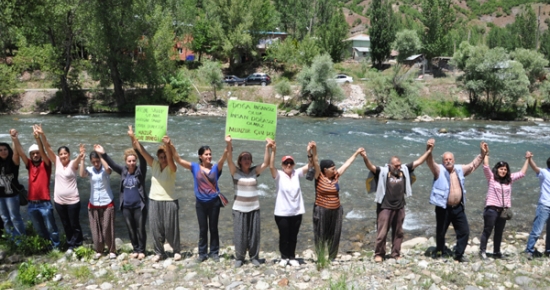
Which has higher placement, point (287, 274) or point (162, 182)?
point (162, 182)

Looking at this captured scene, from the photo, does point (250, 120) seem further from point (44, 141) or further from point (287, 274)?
point (44, 141)

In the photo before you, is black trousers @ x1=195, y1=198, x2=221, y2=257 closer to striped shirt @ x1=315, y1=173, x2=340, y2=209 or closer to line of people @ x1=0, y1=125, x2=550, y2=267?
line of people @ x1=0, y1=125, x2=550, y2=267

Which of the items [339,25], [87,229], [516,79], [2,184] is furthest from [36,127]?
[339,25]

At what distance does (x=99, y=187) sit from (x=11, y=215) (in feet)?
6.23

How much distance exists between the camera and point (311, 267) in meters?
6.45

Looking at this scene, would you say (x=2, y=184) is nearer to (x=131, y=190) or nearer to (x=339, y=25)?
(x=131, y=190)

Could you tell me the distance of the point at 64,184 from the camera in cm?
676

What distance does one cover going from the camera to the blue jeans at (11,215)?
23.1 feet

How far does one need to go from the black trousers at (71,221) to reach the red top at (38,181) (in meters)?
0.31

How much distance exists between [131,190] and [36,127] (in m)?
1.94

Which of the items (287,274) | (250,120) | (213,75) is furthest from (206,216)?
(213,75)

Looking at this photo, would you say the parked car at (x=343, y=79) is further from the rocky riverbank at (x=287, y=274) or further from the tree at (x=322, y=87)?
the rocky riverbank at (x=287, y=274)

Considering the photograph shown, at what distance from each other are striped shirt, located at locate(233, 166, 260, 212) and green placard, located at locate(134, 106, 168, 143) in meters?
1.48

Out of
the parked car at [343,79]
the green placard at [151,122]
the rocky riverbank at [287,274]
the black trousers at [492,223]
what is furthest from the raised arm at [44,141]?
the parked car at [343,79]
